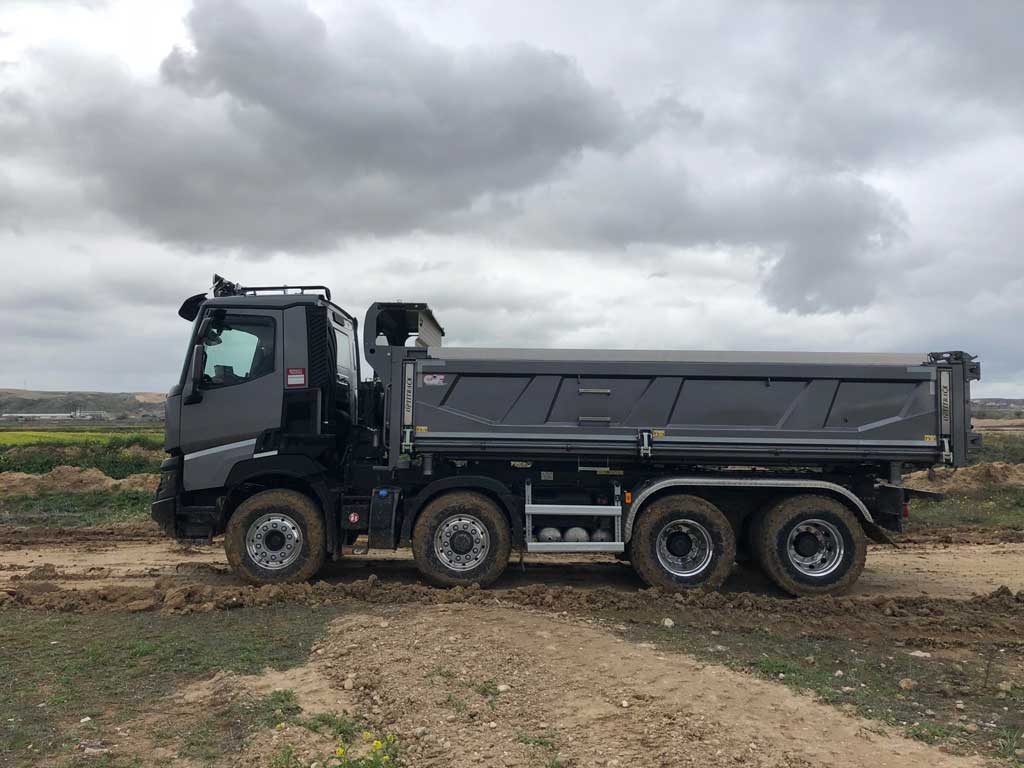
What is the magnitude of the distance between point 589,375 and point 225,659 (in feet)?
14.7

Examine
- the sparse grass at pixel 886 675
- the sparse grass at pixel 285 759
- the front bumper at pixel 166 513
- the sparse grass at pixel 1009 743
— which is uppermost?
the front bumper at pixel 166 513

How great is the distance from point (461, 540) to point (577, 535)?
1309 millimetres

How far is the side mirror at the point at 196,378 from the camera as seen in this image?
27.2 feet

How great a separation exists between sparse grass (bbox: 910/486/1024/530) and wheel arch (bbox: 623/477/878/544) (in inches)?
257

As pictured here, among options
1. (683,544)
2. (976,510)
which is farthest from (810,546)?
(976,510)

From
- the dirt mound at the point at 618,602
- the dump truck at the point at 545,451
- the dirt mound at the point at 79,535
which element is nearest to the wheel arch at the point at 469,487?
the dump truck at the point at 545,451

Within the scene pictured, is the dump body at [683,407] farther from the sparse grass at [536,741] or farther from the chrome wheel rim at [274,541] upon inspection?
the sparse grass at [536,741]

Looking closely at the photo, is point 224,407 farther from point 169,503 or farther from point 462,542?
point 462,542

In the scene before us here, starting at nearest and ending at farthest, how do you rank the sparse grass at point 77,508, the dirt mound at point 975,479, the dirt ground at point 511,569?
the dirt ground at point 511,569 → the sparse grass at point 77,508 → the dirt mound at point 975,479

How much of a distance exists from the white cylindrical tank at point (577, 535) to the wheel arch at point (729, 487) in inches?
17.2

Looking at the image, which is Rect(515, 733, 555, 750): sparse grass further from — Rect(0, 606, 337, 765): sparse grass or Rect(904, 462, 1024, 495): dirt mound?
Rect(904, 462, 1024, 495): dirt mound

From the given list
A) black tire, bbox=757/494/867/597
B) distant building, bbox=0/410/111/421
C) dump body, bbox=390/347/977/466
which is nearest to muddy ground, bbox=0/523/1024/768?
black tire, bbox=757/494/867/597

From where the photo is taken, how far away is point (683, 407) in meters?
8.14

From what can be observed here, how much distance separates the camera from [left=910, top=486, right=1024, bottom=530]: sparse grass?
1443 centimetres
